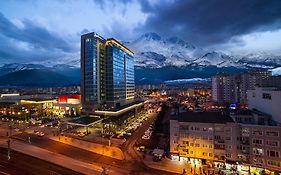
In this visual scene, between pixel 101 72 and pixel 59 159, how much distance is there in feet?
226

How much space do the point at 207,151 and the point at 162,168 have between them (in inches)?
524

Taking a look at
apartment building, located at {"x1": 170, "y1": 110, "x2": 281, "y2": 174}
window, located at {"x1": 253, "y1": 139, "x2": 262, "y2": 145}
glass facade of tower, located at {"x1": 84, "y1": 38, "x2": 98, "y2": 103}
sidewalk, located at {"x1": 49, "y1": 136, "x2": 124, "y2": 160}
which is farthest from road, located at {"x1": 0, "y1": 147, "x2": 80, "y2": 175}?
glass facade of tower, located at {"x1": 84, "y1": 38, "x2": 98, "y2": 103}

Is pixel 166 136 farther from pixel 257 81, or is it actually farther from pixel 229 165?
pixel 257 81

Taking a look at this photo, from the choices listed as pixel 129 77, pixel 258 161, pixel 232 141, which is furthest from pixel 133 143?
pixel 129 77

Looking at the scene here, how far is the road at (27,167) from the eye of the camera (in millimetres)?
47938

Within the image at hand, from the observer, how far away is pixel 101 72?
118 meters

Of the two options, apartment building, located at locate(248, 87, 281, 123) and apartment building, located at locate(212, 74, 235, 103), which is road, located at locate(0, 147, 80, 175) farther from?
apartment building, located at locate(212, 74, 235, 103)

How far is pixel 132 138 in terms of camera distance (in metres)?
75.9

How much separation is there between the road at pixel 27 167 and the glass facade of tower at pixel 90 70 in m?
56.7

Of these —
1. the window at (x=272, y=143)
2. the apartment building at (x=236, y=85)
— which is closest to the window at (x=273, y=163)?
the window at (x=272, y=143)

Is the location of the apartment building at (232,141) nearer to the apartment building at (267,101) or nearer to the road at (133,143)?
the apartment building at (267,101)

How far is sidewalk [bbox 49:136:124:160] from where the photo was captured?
196 ft

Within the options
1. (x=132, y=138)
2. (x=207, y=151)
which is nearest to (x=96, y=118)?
(x=132, y=138)

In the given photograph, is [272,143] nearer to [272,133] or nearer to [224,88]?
[272,133]
